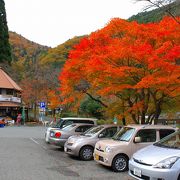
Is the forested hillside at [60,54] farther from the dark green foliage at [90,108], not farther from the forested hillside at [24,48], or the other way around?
the forested hillside at [24,48]

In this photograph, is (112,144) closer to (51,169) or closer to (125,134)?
(125,134)

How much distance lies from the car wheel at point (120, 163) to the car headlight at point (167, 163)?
3622 mm

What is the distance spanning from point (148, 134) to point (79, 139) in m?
3.32

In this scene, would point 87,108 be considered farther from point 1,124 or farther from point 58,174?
point 58,174

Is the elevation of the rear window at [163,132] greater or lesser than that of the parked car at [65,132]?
greater

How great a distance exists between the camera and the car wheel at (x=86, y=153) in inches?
531

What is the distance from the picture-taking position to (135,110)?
55.9 feet

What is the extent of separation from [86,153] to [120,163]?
9.37 ft

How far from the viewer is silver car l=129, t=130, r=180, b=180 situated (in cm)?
717

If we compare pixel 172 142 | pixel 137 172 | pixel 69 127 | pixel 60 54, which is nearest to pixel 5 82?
pixel 60 54

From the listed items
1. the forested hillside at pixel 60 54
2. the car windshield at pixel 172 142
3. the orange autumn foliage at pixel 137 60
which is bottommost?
the car windshield at pixel 172 142

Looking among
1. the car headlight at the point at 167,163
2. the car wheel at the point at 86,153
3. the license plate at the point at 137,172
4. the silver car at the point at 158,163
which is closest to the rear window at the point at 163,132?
the silver car at the point at 158,163

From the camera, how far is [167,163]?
730 centimetres

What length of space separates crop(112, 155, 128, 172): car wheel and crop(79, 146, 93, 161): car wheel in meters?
2.79
